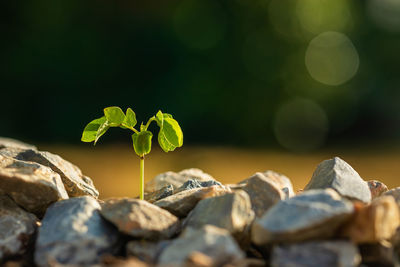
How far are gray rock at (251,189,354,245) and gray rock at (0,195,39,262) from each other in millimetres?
623

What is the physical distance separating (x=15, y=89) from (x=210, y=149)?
2833 mm

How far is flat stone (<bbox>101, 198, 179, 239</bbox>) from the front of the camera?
3.71ft

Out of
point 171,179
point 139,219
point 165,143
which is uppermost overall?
point 165,143

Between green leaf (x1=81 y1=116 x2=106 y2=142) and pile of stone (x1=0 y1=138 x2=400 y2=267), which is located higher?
green leaf (x1=81 y1=116 x2=106 y2=142)

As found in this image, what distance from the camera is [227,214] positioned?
1149 millimetres

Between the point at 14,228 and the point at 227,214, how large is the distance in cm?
58

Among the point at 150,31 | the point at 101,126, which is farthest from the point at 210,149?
the point at 101,126

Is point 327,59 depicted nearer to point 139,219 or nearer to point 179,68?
point 179,68

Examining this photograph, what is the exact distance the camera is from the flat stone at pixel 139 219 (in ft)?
3.71

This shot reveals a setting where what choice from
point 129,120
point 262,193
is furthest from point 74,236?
point 262,193

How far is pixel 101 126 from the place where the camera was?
4.55 feet

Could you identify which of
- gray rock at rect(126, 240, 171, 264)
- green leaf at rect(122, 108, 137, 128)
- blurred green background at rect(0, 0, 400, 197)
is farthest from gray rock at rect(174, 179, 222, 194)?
blurred green background at rect(0, 0, 400, 197)

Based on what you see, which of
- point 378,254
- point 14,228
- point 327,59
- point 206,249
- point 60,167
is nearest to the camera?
point 206,249

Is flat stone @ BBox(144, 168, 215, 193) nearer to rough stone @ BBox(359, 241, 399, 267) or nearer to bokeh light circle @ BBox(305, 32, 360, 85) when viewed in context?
rough stone @ BBox(359, 241, 399, 267)
